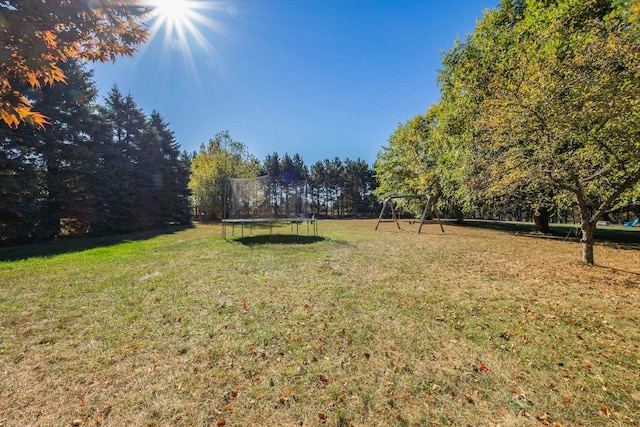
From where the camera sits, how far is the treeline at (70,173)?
9875 mm

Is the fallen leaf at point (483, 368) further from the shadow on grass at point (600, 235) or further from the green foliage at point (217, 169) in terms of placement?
the green foliage at point (217, 169)

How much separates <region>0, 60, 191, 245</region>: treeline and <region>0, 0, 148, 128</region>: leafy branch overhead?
23.2 feet

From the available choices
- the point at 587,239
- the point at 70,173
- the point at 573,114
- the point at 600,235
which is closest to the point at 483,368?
the point at 573,114

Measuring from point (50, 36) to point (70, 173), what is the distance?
1324cm

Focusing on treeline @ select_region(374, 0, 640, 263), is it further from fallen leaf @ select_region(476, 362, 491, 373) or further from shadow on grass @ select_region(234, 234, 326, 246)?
shadow on grass @ select_region(234, 234, 326, 246)

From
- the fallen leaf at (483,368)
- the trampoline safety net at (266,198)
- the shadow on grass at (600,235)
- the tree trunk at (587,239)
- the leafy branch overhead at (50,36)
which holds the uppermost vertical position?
the leafy branch overhead at (50,36)

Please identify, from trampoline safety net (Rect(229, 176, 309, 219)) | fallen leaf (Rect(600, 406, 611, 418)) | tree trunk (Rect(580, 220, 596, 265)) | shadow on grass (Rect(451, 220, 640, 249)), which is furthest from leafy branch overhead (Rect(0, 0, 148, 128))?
shadow on grass (Rect(451, 220, 640, 249))

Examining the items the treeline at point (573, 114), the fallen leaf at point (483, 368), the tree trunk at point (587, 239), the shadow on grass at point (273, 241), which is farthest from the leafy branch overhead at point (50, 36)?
the tree trunk at point (587, 239)

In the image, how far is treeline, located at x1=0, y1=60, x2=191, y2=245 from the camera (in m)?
9.88

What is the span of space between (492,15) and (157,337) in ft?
61.3

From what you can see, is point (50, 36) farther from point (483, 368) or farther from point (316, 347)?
point (483, 368)

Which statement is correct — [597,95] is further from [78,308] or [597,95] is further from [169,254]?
[169,254]

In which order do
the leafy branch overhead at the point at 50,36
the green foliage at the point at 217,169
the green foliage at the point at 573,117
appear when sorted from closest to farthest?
the leafy branch overhead at the point at 50,36, the green foliage at the point at 573,117, the green foliage at the point at 217,169

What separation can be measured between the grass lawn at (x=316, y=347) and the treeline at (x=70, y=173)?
6.71 metres
